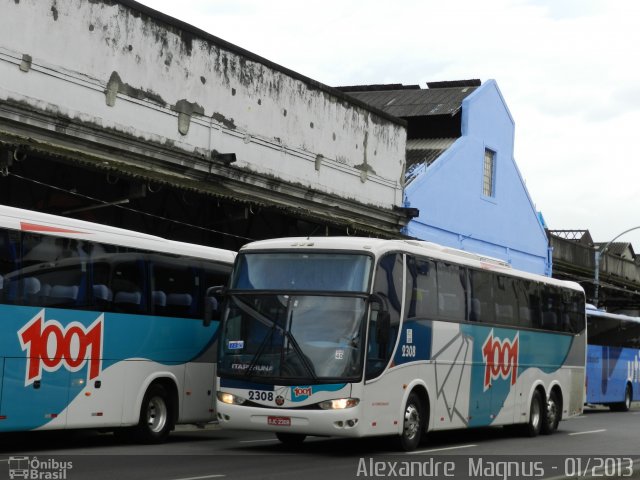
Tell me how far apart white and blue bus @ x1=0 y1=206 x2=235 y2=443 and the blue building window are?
860 inches

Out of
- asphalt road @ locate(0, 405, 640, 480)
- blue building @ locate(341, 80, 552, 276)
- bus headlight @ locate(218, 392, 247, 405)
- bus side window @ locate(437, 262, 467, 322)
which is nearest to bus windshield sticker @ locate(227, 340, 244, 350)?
bus headlight @ locate(218, 392, 247, 405)

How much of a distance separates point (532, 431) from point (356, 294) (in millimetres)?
7912

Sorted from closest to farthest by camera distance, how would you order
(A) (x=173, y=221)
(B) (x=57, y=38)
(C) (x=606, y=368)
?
1. (B) (x=57, y=38)
2. (A) (x=173, y=221)
3. (C) (x=606, y=368)

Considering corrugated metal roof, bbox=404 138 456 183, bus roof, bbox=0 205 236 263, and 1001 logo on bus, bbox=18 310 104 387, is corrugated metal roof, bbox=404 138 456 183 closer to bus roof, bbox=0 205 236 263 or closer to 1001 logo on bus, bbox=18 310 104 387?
bus roof, bbox=0 205 236 263

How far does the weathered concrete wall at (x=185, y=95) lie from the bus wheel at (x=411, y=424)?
875 cm

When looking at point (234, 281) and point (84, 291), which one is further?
point (234, 281)

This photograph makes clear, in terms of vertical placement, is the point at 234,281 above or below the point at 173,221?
below

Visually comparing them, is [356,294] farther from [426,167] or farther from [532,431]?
[426,167]

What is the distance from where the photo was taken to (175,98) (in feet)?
84.9

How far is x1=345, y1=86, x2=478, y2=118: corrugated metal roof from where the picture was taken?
3962 cm

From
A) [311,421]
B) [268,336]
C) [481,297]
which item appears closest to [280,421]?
[311,421]

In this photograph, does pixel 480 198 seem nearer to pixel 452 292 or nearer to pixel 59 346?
pixel 452 292

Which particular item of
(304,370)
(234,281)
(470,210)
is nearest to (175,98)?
(234,281)

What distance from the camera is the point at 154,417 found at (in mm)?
18266
